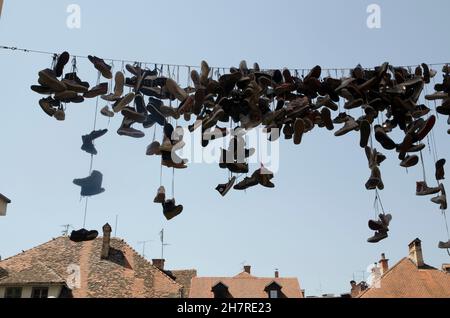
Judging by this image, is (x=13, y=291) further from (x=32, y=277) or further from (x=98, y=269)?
(x=98, y=269)

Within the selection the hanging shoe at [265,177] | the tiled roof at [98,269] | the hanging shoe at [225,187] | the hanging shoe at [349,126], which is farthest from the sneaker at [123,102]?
the tiled roof at [98,269]

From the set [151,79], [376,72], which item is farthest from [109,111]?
[376,72]

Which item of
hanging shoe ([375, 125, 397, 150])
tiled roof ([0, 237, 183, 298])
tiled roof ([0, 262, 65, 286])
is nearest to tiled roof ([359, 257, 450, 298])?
tiled roof ([0, 237, 183, 298])

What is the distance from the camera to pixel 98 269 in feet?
48.3

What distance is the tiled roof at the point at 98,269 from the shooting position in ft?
46.0

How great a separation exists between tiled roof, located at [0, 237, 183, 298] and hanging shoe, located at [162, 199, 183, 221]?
427 inches

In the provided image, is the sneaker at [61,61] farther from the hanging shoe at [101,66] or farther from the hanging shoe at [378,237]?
the hanging shoe at [378,237]

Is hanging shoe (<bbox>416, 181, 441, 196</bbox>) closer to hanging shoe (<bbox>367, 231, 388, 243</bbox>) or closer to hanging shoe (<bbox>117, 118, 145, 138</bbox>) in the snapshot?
hanging shoe (<bbox>367, 231, 388, 243</bbox>)

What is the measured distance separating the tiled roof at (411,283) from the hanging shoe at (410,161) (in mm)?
13141

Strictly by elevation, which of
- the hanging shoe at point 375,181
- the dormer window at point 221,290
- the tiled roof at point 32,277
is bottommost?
the hanging shoe at point 375,181

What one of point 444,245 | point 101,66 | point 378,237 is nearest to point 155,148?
point 101,66
